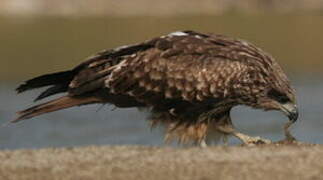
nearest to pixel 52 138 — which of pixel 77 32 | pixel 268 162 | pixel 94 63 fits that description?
pixel 94 63

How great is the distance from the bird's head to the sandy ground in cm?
96

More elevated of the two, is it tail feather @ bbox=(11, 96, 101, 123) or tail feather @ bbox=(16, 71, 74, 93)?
tail feather @ bbox=(16, 71, 74, 93)

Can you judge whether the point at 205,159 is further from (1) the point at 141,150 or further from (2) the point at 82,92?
(2) the point at 82,92

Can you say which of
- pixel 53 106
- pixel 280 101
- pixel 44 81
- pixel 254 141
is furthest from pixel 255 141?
pixel 44 81

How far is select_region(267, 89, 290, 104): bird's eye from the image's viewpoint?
1333 cm

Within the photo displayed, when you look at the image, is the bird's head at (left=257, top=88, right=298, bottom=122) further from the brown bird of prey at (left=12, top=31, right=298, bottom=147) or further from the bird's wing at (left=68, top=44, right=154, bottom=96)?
the bird's wing at (left=68, top=44, right=154, bottom=96)

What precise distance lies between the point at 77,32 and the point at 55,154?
37358mm

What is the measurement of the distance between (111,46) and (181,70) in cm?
2620

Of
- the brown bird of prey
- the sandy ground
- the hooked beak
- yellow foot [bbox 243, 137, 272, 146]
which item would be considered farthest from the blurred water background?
the sandy ground

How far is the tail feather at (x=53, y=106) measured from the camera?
44.1ft

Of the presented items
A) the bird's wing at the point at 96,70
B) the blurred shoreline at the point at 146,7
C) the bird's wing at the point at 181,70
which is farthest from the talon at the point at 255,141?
the blurred shoreline at the point at 146,7

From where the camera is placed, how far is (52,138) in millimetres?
19797

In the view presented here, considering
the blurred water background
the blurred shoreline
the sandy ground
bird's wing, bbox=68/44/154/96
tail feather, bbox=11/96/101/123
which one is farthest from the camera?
the blurred shoreline

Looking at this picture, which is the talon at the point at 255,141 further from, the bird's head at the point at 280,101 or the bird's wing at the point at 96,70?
the bird's wing at the point at 96,70
